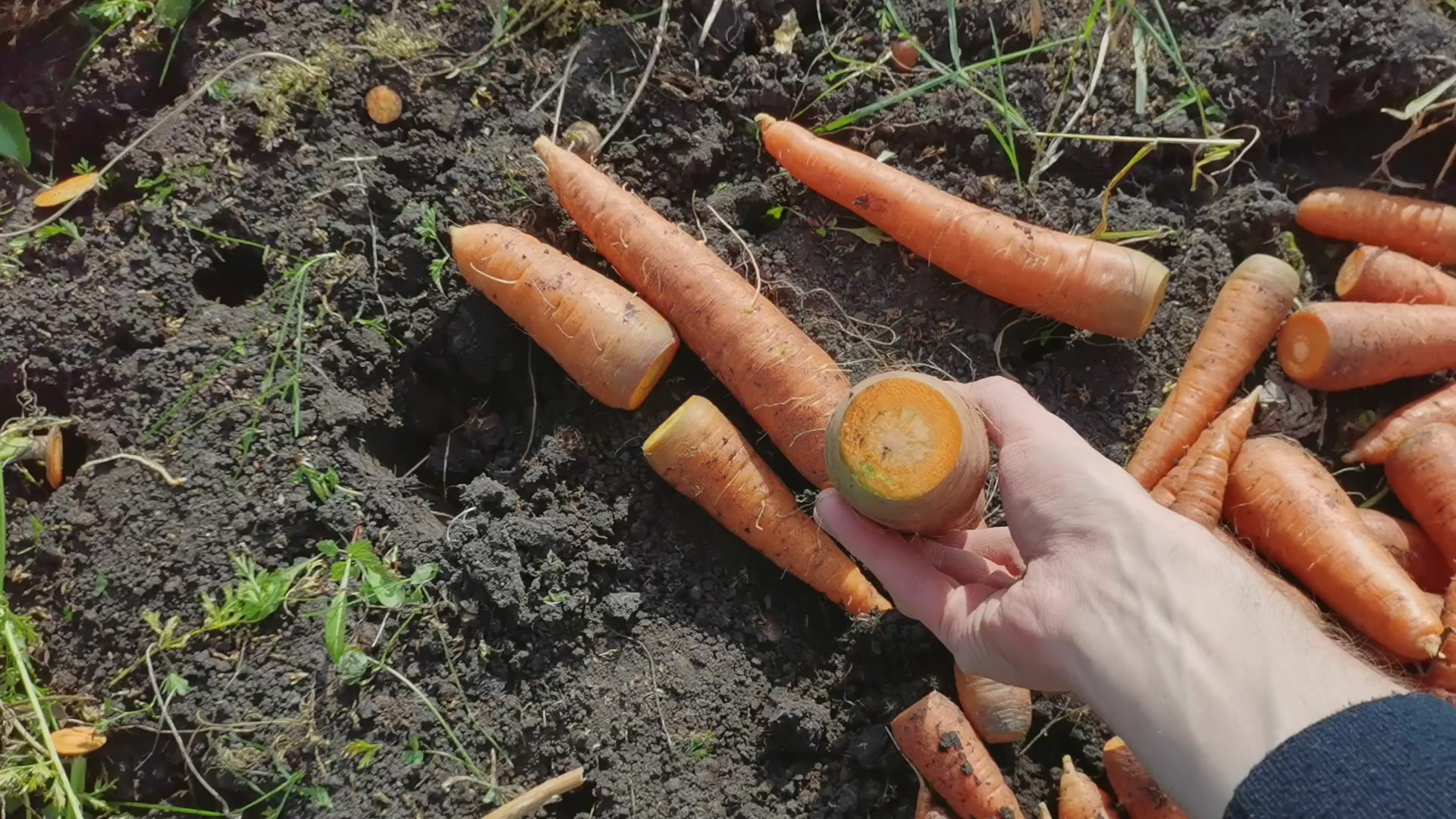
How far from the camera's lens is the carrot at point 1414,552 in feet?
9.21

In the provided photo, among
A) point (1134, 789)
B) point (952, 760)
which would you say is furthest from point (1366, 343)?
point (952, 760)

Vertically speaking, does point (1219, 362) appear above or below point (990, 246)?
below

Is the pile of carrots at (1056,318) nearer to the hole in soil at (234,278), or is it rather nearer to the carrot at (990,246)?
the carrot at (990,246)

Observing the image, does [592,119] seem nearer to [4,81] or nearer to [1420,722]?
[4,81]

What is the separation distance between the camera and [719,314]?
2803mm

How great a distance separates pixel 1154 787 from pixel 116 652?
315 cm

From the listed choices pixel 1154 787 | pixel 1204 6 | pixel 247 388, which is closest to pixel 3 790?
pixel 247 388

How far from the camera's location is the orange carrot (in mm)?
2789

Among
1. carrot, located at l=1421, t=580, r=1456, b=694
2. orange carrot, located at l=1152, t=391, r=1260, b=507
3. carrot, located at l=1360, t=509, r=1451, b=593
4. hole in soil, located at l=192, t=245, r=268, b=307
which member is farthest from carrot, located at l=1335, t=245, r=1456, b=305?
hole in soil, located at l=192, t=245, r=268, b=307

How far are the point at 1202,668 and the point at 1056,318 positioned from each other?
4.73 ft

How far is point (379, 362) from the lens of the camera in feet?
9.37

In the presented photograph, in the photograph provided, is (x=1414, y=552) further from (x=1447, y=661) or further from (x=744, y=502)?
(x=744, y=502)

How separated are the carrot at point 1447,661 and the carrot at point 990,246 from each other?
1247mm

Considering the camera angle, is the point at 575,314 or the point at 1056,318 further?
the point at 1056,318
